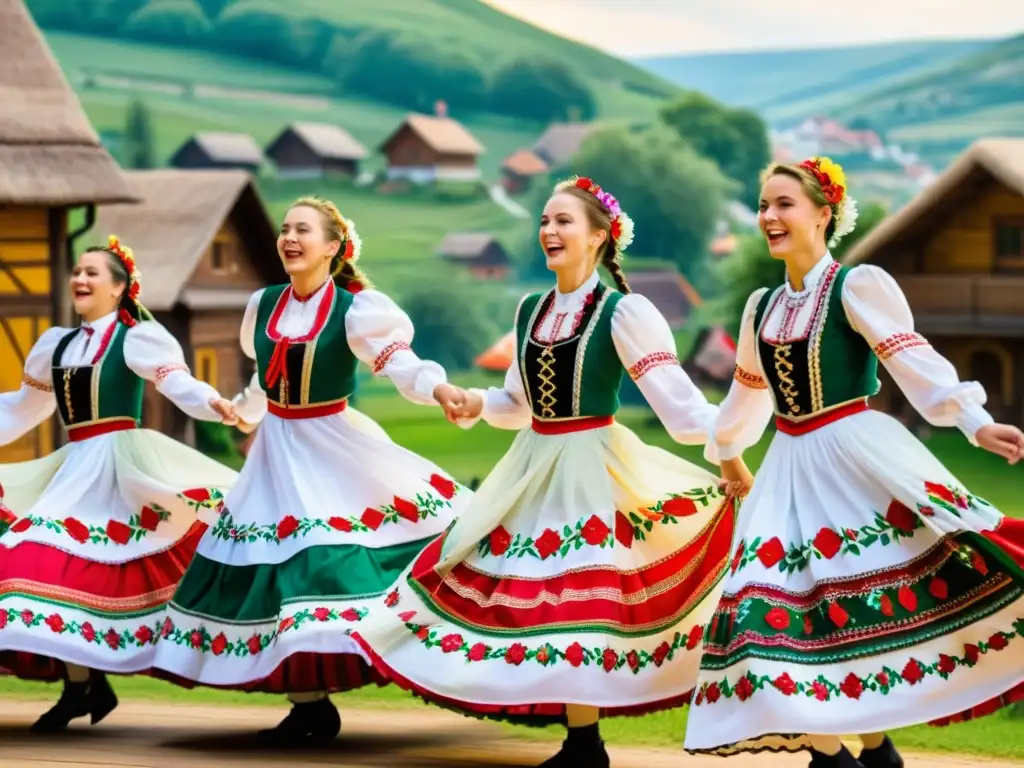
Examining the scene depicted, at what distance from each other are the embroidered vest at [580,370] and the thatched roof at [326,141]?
21596 mm

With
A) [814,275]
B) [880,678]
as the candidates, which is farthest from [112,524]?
[880,678]

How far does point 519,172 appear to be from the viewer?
28.9 metres

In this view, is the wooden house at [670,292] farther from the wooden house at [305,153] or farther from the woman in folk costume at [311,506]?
the woman in folk costume at [311,506]

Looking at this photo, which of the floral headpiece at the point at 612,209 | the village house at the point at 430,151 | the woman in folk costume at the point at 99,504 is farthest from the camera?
the village house at the point at 430,151

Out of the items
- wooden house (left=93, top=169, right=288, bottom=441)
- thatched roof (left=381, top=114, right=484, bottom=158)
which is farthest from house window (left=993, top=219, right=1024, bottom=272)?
thatched roof (left=381, top=114, right=484, bottom=158)

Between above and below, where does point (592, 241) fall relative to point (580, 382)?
above

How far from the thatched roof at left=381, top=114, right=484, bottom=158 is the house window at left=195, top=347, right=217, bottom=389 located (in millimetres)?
8732

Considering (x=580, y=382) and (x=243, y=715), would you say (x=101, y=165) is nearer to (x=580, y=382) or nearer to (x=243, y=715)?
(x=243, y=715)

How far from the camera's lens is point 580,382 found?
19.9 feet

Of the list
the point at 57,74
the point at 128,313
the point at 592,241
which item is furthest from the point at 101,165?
the point at 592,241

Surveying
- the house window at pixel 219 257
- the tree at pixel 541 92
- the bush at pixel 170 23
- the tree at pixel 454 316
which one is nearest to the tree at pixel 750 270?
the tree at pixel 454 316

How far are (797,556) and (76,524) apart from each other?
297 cm

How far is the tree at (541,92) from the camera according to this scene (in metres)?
29.6

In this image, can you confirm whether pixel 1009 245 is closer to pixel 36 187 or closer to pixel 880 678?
pixel 36 187
